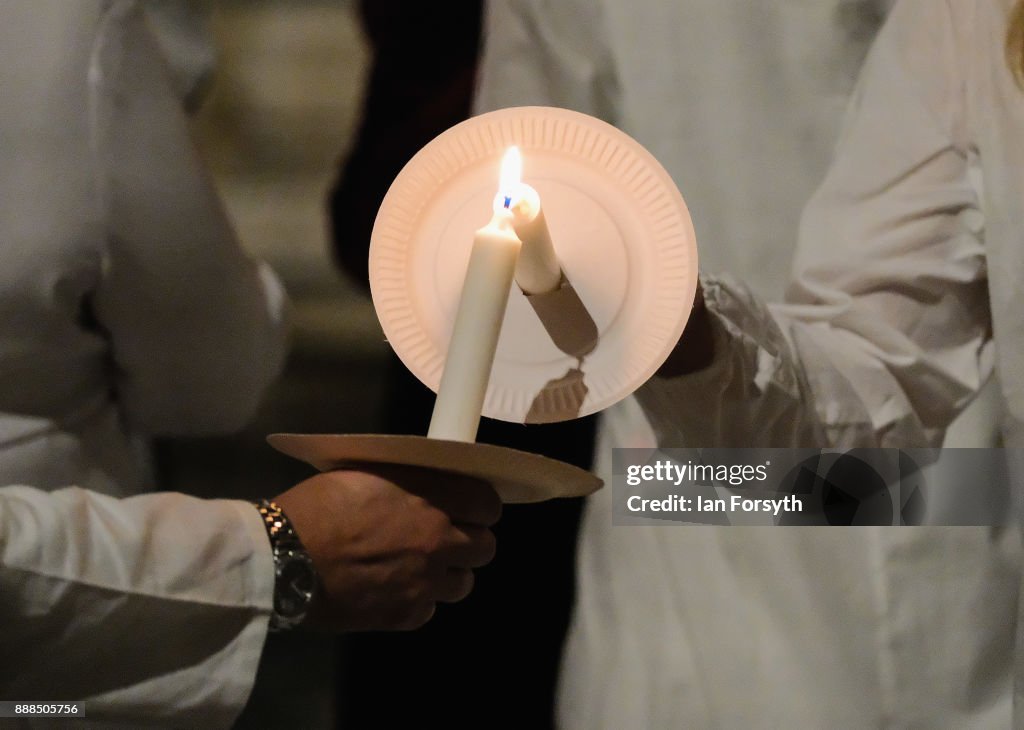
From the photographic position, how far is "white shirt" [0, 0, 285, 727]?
45 centimetres

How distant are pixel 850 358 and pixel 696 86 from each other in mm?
206

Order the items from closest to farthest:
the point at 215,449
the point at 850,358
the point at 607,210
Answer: the point at 607,210 < the point at 850,358 < the point at 215,449

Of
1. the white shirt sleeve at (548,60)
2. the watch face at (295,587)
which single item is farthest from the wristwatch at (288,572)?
the white shirt sleeve at (548,60)

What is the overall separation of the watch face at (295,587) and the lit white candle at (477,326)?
131mm

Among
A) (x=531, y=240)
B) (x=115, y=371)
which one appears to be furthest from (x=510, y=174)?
(x=115, y=371)

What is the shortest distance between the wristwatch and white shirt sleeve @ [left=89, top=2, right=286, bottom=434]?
0.17m

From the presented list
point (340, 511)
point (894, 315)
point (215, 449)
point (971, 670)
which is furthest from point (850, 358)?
point (215, 449)

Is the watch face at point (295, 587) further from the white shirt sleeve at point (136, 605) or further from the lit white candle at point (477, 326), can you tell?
the lit white candle at point (477, 326)

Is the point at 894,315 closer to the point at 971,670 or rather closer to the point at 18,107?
the point at 971,670

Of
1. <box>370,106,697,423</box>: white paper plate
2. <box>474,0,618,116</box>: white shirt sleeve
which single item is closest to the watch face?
<box>370,106,697,423</box>: white paper plate

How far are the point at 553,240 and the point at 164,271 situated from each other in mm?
253

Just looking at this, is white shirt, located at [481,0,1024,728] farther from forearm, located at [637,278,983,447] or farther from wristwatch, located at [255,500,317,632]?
wristwatch, located at [255,500,317,632]

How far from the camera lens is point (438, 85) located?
68cm

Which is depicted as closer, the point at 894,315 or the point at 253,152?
the point at 894,315
